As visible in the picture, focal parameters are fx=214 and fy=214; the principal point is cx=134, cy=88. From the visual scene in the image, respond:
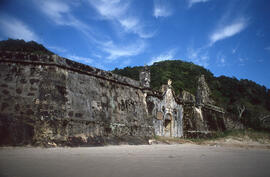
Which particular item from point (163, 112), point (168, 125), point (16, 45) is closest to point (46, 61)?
point (16, 45)

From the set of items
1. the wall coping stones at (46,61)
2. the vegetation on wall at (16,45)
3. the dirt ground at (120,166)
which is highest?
the vegetation on wall at (16,45)

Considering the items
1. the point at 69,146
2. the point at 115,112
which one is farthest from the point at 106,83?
the point at 69,146

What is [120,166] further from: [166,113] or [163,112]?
[166,113]

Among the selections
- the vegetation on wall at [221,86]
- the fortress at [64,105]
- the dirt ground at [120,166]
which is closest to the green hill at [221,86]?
the vegetation on wall at [221,86]

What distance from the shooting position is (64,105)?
7301mm

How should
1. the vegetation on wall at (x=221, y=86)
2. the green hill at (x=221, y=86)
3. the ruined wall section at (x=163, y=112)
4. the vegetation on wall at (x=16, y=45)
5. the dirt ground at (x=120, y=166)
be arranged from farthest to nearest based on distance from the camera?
the green hill at (x=221, y=86)
the vegetation on wall at (x=221, y=86)
the ruined wall section at (x=163, y=112)
the vegetation on wall at (x=16, y=45)
the dirt ground at (x=120, y=166)

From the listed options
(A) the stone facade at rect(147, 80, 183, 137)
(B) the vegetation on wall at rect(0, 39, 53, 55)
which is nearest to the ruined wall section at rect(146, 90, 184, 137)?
(A) the stone facade at rect(147, 80, 183, 137)

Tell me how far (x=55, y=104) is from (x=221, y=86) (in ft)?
164

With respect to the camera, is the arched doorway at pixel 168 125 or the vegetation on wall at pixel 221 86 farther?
the vegetation on wall at pixel 221 86

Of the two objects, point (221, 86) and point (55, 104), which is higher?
point (221, 86)

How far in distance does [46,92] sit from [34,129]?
A: 1281 millimetres

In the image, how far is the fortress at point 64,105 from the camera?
21.0 ft

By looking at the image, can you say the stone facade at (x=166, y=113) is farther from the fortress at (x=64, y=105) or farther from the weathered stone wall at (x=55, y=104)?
the weathered stone wall at (x=55, y=104)

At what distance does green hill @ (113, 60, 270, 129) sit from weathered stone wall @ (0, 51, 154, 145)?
92.4 ft
